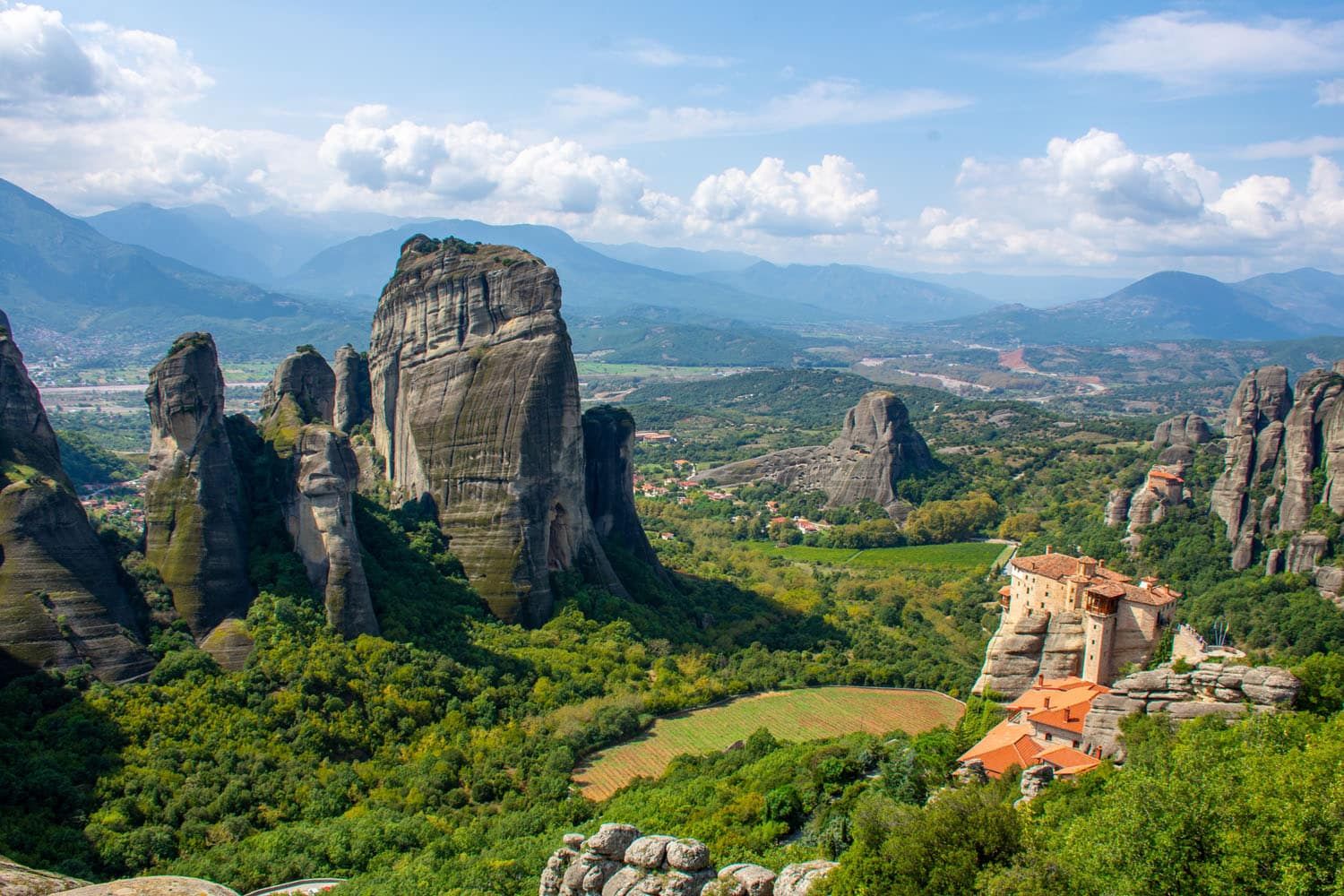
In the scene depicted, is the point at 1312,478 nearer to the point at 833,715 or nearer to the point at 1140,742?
the point at 833,715

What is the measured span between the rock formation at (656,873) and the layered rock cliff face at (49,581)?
2087 cm

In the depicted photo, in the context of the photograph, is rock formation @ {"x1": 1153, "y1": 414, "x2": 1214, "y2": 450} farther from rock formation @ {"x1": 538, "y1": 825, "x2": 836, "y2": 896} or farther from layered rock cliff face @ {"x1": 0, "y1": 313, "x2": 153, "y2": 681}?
layered rock cliff face @ {"x1": 0, "y1": 313, "x2": 153, "y2": 681}

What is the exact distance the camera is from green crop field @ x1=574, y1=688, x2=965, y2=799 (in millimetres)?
38375

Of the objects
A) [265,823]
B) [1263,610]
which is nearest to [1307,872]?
[265,823]

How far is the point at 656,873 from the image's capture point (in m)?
19.5

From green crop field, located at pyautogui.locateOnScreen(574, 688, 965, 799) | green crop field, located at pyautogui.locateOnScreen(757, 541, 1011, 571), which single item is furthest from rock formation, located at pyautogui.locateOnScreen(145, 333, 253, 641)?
green crop field, located at pyautogui.locateOnScreen(757, 541, 1011, 571)

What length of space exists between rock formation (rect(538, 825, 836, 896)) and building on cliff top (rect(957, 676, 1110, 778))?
9.04 metres

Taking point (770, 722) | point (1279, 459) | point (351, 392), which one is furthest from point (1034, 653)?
point (351, 392)

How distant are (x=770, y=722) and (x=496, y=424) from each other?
19.3 metres

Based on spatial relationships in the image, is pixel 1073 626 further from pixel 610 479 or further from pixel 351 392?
pixel 351 392

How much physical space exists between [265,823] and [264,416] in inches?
996

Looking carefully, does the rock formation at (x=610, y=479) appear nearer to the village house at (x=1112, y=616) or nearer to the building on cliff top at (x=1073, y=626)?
the building on cliff top at (x=1073, y=626)

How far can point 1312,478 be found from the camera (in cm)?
5938

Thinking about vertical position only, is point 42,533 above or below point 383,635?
above
